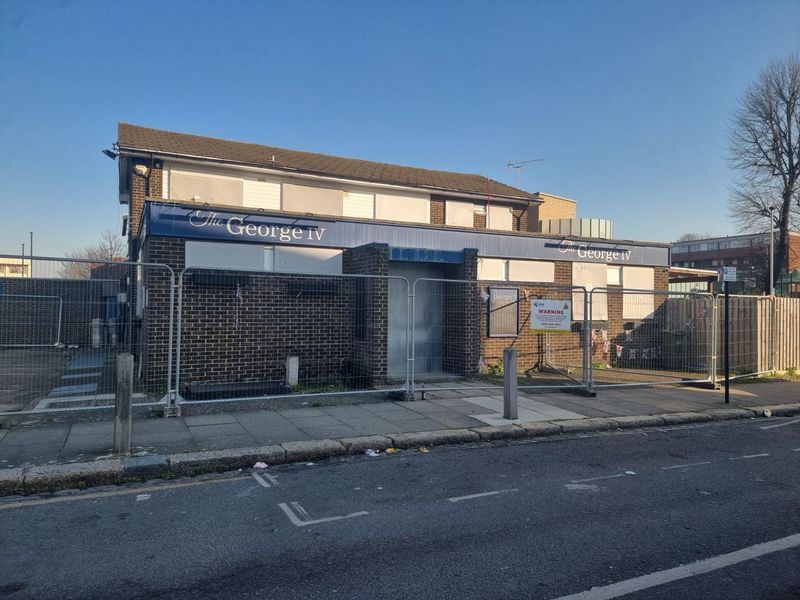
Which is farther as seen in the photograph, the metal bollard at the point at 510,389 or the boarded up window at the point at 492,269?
the boarded up window at the point at 492,269

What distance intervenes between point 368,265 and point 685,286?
36.9 metres

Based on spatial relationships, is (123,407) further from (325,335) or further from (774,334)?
(774,334)

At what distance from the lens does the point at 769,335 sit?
1622 cm

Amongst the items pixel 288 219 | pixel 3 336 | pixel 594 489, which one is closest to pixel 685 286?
pixel 288 219

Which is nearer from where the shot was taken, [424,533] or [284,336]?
[424,533]

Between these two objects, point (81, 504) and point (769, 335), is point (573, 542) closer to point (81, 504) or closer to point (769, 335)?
point (81, 504)

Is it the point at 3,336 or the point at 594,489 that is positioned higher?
the point at 3,336

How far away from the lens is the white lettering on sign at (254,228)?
11656mm

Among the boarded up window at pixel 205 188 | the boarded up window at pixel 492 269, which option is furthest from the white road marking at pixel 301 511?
the boarded up window at pixel 205 188

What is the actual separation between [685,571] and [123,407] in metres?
6.08

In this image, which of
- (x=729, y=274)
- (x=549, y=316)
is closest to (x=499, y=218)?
(x=729, y=274)

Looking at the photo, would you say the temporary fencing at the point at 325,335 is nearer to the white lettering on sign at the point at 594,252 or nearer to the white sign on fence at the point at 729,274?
the white sign on fence at the point at 729,274

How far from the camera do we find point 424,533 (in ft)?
15.3

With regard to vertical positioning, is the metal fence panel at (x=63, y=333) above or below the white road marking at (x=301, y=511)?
above
